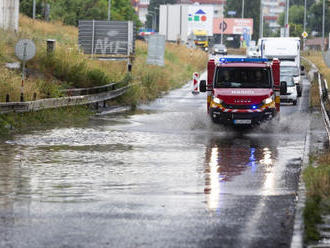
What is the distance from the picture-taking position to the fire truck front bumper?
26625 millimetres

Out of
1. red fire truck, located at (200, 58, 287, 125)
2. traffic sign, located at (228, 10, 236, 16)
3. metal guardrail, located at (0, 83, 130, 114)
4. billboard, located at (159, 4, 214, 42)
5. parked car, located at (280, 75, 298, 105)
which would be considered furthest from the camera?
traffic sign, located at (228, 10, 236, 16)

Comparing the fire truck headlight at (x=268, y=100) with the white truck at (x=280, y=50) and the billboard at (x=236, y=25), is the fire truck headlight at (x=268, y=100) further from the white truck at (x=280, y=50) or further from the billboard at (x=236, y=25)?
the billboard at (x=236, y=25)

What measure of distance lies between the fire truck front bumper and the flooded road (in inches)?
20.3

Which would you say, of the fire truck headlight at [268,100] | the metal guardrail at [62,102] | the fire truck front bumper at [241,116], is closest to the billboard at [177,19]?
the metal guardrail at [62,102]

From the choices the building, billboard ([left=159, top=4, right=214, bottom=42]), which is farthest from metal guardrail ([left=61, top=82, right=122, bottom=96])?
billboard ([left=159, top=4, right=214, bottom=42])

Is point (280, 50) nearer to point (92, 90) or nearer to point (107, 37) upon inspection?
point (107, 37)

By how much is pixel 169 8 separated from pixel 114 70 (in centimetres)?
5661

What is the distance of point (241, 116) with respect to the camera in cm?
2662

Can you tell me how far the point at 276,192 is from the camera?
13609 mm

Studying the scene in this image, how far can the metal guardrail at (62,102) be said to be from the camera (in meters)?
26.6

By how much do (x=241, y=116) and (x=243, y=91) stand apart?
2.48ft

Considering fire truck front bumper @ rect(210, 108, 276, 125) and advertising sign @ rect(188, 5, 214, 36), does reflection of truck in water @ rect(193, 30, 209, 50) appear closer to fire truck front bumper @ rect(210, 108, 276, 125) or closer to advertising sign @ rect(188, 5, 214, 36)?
advertising sign @ rect(188, 5, 214, 36)

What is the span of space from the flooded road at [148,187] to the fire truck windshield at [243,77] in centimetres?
173

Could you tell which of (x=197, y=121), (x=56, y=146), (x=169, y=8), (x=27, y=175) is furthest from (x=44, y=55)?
(x=169, y=8)
